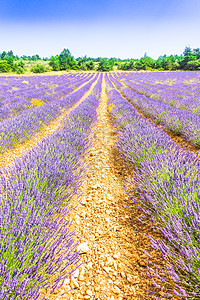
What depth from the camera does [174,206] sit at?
1318 millimetres

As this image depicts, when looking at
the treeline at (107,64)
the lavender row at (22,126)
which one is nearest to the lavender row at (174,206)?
the lavender row at (22,126)

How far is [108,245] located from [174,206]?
2.54 feet

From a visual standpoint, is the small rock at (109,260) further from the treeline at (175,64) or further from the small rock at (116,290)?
the treeline at (175,64)

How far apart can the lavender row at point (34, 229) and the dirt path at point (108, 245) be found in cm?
14

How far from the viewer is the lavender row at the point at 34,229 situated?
0.88 meters

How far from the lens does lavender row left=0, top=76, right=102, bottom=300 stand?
885 mm

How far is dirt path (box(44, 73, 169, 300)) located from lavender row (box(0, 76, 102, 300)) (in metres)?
0.14

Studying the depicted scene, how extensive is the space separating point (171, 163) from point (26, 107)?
20.8 ft

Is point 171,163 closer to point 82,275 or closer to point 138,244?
point 138,244

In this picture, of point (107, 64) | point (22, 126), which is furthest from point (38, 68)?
point (22, 126)

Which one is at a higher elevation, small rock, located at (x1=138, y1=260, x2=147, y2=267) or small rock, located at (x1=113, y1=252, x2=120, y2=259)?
small rock, located at (x1=138, y1=260, x2=147, y2=267)

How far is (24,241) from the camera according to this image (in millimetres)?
979

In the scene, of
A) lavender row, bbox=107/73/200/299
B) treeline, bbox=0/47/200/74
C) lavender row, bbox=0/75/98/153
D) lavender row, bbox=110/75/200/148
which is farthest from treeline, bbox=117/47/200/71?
lavender row, bbox=107/73/200/299

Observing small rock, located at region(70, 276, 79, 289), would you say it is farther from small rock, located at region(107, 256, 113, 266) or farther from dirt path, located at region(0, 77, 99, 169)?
dirt path, located at region(0, 77, 99, 169)
